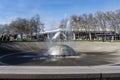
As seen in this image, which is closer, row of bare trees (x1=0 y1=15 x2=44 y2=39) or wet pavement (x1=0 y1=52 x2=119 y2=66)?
wet pavement (x1=0 y1=52 x2=119 y2=66)

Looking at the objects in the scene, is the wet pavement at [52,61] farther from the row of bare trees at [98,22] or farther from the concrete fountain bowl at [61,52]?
the row of bare trees at [98,22]

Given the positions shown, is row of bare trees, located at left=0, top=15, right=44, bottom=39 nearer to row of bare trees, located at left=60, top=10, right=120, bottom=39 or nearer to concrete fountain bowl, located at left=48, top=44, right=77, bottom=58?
row of bare trees, located at left=60, top=10, right=120, bottom=39

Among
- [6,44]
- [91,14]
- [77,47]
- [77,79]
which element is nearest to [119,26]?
[91,14]

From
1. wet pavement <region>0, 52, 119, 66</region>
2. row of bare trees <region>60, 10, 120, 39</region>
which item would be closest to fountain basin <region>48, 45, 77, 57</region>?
wet pavement <region>0, 52, 119, 66</region>

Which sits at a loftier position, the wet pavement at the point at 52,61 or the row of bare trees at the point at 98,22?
the row of bare trees at the point at 98,22

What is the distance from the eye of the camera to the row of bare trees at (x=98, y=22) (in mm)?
82275

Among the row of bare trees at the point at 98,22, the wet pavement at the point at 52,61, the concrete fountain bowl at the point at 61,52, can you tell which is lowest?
the wet pavement at the point at 52,61

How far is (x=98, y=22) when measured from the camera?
87562mm

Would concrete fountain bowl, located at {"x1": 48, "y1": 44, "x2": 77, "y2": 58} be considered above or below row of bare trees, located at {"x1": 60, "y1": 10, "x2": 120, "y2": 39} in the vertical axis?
below

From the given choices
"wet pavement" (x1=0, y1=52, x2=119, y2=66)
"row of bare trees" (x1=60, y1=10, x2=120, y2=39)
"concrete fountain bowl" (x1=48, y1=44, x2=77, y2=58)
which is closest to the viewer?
"wet pavement" (x1=0, y1=52, x2=119, y2=66)

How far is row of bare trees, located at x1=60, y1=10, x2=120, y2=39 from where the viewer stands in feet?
270

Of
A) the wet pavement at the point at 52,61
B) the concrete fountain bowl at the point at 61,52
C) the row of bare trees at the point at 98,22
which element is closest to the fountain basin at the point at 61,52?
the concrete fountain bowl at the point at 61,52

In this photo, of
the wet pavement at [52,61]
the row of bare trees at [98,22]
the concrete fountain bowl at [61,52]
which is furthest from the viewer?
the row of bare trees at [98,22]

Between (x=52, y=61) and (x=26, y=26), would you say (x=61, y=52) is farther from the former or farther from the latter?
(x=26, y=26)
